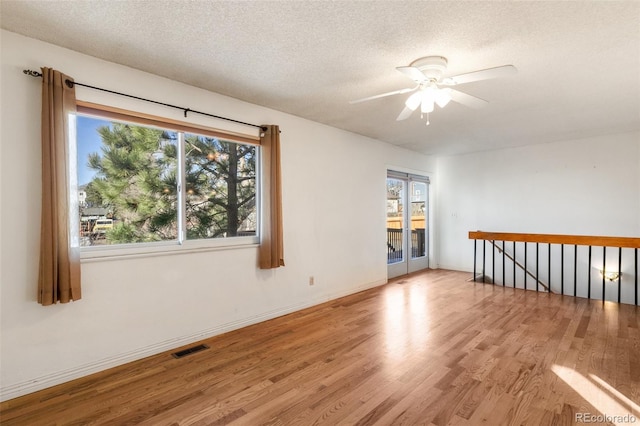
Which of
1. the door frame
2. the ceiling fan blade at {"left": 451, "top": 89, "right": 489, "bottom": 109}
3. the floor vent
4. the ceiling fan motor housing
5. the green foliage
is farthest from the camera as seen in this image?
the door frame

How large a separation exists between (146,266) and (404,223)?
480 cm

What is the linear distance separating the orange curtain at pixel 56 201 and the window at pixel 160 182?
0.24 metres

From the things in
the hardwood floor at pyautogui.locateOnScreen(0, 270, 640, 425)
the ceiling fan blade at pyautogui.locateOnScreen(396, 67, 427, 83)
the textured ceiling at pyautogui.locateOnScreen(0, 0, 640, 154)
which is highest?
the textured ceiling at pyautogui.locateOnScreen(0, 0, 640, 154)

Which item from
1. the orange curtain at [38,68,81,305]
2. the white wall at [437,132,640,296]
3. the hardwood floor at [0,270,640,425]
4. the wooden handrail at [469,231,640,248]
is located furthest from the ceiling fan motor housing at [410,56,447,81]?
the white wall at [437,132,640,296]

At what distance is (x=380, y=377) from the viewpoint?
2490 millimetres

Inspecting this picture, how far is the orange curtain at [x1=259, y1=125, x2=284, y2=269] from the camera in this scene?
3730mm

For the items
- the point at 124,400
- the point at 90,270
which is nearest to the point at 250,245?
the point at 90,270

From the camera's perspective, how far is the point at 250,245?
372 centimetres

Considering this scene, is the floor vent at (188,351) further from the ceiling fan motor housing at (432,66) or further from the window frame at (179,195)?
the ceiling fan motor housing at (432,66)

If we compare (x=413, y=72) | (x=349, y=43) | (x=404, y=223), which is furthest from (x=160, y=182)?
(x=404, y=223)

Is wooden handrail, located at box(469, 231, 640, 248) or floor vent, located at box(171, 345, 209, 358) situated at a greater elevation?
wooden handrail, located at box(469, 231, 640, 248)

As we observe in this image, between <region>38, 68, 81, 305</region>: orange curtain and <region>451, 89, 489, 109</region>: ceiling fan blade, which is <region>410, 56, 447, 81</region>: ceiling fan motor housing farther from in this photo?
<region>38, 68, 81, 305</region>: orange curtain

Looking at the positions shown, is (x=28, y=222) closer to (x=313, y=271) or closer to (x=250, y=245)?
(x=250, y=245)

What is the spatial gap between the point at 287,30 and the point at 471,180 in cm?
577
